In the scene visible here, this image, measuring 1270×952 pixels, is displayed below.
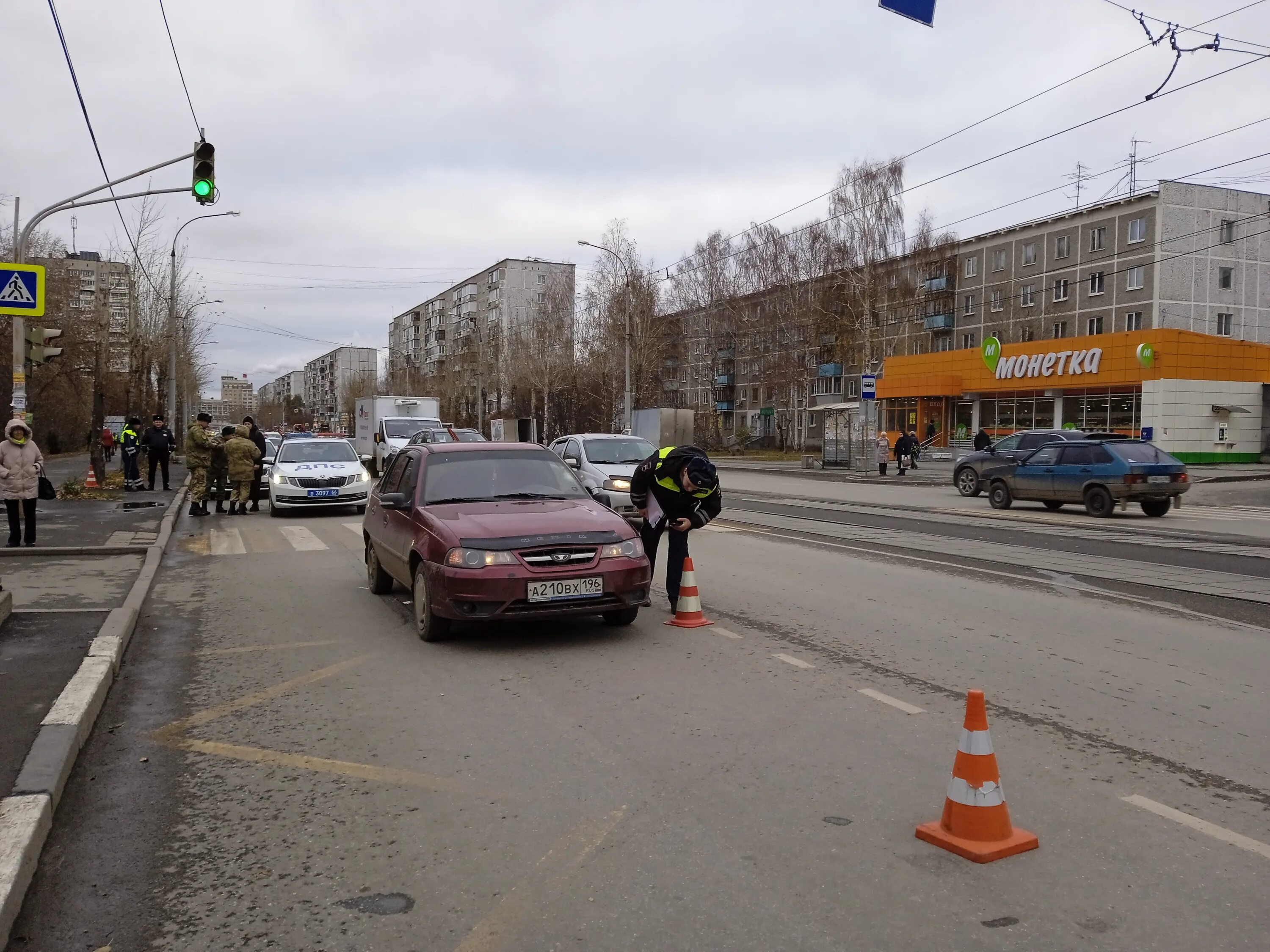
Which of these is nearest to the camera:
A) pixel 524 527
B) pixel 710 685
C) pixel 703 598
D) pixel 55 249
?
pixel 710 685

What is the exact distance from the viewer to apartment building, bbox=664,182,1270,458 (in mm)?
43031

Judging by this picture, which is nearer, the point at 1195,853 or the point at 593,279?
the point at 1195,853

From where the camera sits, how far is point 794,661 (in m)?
6.88

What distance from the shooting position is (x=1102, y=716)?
5566mm

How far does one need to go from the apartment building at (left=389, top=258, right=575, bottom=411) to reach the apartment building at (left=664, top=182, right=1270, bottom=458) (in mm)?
21873

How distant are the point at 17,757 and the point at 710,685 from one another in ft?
12.0

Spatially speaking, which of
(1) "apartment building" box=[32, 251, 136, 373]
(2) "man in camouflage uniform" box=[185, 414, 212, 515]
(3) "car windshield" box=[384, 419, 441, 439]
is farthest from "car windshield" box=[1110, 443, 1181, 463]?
(1) "apartment building" box=[32, 251, 136, 373]

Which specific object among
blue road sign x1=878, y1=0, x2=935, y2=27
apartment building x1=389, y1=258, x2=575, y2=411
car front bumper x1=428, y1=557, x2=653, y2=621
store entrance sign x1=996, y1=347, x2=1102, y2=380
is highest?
apartment building x1=389, y1=258, x2=575, y2=411

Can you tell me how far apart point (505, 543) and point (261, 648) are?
2.03 meters

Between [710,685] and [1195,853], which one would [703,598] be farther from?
[1195,853]

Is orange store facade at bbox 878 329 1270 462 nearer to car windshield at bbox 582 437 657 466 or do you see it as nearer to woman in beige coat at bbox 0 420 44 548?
car windshield at bbox 582 437 657 466

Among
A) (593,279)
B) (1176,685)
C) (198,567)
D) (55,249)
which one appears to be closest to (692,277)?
(593,279)

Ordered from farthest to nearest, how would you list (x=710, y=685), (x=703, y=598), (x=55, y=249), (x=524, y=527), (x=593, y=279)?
(x=593, y=279), (x=55, y=249), (x=703, y=598), (x=524, y=527), (x=710, y=685)

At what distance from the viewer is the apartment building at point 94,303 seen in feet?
116
